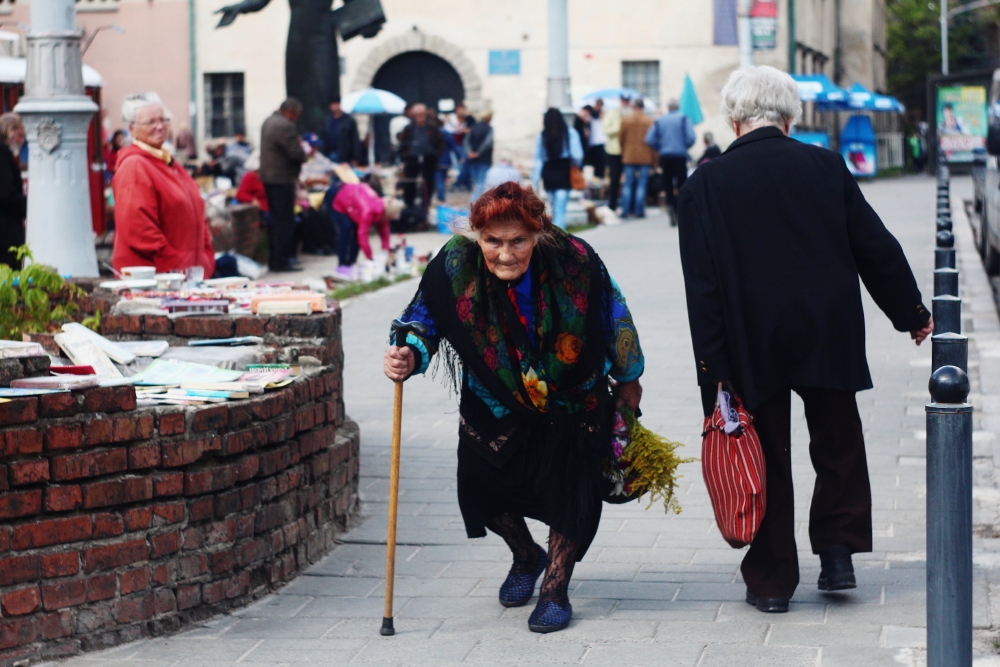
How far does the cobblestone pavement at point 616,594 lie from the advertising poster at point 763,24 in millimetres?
13039

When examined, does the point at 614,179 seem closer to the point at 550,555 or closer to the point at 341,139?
the point at 341,139

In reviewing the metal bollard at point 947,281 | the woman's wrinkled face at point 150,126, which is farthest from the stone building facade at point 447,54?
the woman's wrinkled face at point 150,126

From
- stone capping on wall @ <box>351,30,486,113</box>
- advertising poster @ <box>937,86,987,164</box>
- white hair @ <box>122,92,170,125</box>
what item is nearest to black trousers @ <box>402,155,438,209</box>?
white hair @ <box>122,92,170,125</box>

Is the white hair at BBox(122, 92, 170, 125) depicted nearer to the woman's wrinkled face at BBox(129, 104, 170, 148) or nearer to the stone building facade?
the woman's wrinkled face at BBox(129, 104, 170, 148)

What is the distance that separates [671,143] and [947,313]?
639 inches

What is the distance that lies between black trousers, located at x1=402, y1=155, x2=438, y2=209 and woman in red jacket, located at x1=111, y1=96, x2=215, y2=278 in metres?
14.7

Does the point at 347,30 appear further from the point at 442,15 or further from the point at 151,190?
the point at 442,15

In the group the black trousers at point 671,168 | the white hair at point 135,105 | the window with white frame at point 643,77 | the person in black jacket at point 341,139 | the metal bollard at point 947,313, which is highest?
the window with white frame at point 643,77

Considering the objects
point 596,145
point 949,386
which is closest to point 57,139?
point 949,386

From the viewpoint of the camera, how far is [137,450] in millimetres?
4688

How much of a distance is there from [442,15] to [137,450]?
34835 millimetres

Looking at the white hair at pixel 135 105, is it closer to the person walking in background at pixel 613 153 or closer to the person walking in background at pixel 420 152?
the person walking in background at pixel 420 152

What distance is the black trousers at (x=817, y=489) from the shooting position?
4957 mm

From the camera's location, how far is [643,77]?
38.3 m
